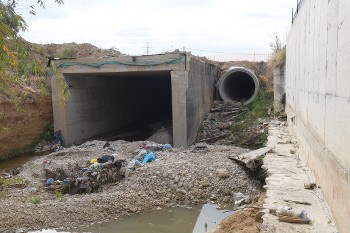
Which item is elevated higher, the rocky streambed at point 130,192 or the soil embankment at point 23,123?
the soil embankment at point 23,123

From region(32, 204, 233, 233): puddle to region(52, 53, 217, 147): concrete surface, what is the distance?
202 inches

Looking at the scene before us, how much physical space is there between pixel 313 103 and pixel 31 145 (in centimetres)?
1153

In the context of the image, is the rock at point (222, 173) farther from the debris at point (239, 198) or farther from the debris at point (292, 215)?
the debris at point (292, 215)

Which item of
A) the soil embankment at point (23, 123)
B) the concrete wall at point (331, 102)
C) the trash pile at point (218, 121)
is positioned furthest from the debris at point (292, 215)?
the soil embankment at point (23, 123)

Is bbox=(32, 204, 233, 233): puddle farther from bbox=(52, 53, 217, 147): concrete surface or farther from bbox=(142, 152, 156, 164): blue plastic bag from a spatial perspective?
bbox=(52, 53, 217, 147): concrete surface

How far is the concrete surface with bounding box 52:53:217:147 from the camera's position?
41.7 feet

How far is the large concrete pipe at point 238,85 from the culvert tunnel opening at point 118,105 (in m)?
2.91

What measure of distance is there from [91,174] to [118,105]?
32.4ft

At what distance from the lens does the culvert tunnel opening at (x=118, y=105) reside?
15180mm

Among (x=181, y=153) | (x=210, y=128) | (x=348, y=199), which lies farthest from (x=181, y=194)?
(x=210, y=128)

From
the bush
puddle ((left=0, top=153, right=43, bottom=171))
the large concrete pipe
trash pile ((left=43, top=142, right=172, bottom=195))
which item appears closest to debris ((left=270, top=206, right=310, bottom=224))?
trash pile ((left=43, top=142, right=172, bottom=195))

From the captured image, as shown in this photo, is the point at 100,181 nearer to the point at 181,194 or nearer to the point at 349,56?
the point at 181,194

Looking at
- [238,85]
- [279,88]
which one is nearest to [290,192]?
[279,88]

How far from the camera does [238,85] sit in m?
22.3
